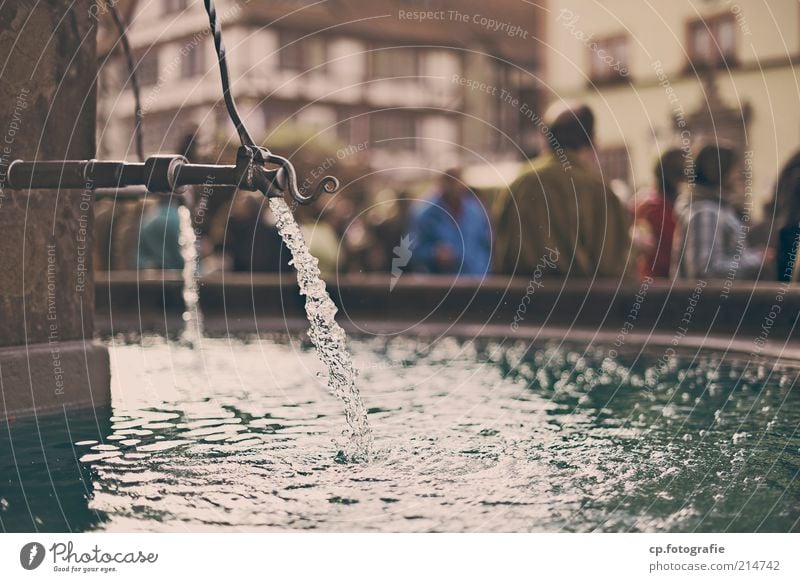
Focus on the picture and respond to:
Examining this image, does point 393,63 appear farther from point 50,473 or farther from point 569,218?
point 50,473

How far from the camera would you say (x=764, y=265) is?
8312 mm

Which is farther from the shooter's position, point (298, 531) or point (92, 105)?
point (92, 105)

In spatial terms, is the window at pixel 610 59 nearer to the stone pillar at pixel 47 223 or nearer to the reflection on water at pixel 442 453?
the reflection on water at pixel 442 453

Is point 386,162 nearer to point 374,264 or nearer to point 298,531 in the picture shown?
point 374,264

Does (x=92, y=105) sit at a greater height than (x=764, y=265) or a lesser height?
greater

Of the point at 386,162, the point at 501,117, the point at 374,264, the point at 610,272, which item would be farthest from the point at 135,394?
the point at 386,162

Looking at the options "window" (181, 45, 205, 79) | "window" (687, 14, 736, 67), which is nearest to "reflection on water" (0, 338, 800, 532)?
"window" (687, 14, 736, 67)

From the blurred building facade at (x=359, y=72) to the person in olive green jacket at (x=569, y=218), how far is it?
24357 mm

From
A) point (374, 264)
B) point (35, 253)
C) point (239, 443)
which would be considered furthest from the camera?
point (374, 264)

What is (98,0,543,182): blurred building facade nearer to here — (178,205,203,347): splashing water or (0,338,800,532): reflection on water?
(178,205,203,347): splashing water

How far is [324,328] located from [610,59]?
25.5 m

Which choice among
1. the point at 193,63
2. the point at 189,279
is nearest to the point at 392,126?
the point at 193,63
